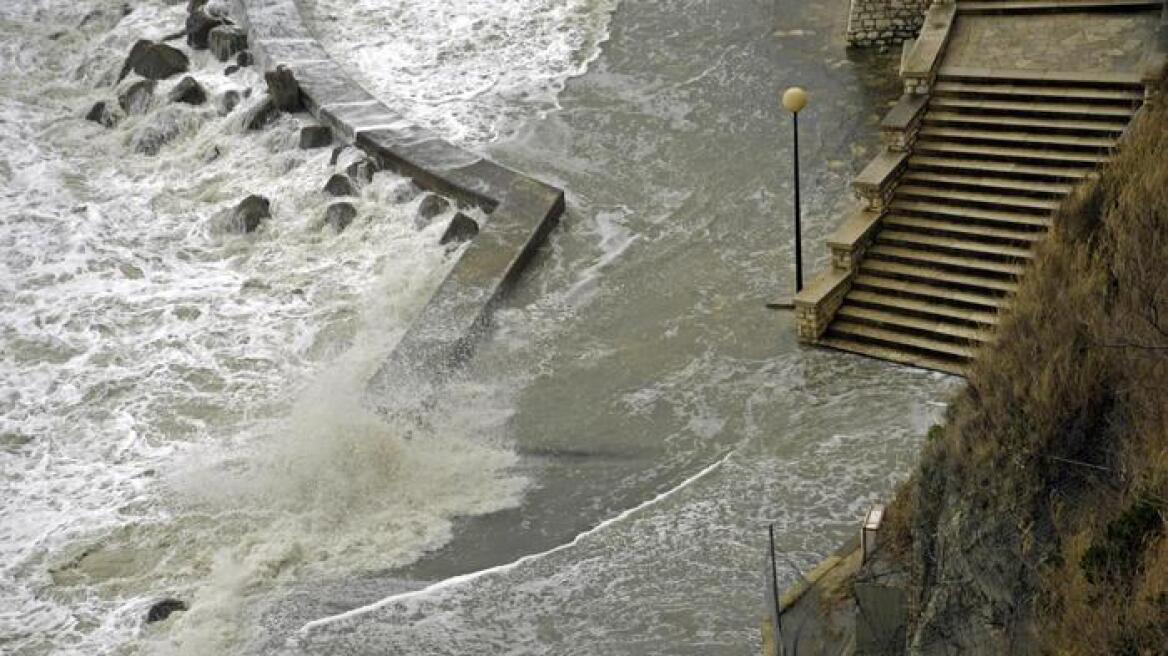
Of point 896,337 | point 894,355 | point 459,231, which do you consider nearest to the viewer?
point 894,355

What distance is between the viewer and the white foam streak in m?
11.5

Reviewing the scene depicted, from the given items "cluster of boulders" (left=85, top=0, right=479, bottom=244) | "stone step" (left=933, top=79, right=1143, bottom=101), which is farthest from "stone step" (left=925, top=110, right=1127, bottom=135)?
"cluster of boulders" (left=85, top=0, right=479, bottom=244)

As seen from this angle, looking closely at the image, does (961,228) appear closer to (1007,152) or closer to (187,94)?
(1007,152)

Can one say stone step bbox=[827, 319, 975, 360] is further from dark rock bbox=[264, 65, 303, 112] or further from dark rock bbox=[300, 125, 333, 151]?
dark rock bbox=[264, 65, 303, 112]

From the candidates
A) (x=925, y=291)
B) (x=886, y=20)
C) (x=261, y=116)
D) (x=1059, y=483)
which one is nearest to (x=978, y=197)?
(x=925, y=291)

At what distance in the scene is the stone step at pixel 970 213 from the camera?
14406mm

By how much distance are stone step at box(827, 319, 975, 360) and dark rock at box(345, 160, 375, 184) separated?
6.84 metres

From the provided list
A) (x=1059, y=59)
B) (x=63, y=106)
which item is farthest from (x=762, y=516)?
(x=63, y=106)

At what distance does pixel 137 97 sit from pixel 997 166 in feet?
40.6

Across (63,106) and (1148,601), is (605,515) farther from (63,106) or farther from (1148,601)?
(63,106)

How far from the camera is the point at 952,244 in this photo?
48.0 feet

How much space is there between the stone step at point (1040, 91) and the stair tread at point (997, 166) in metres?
0.85

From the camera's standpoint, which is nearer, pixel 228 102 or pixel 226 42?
pixel 228 102

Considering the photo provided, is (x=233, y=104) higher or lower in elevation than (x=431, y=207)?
higher
